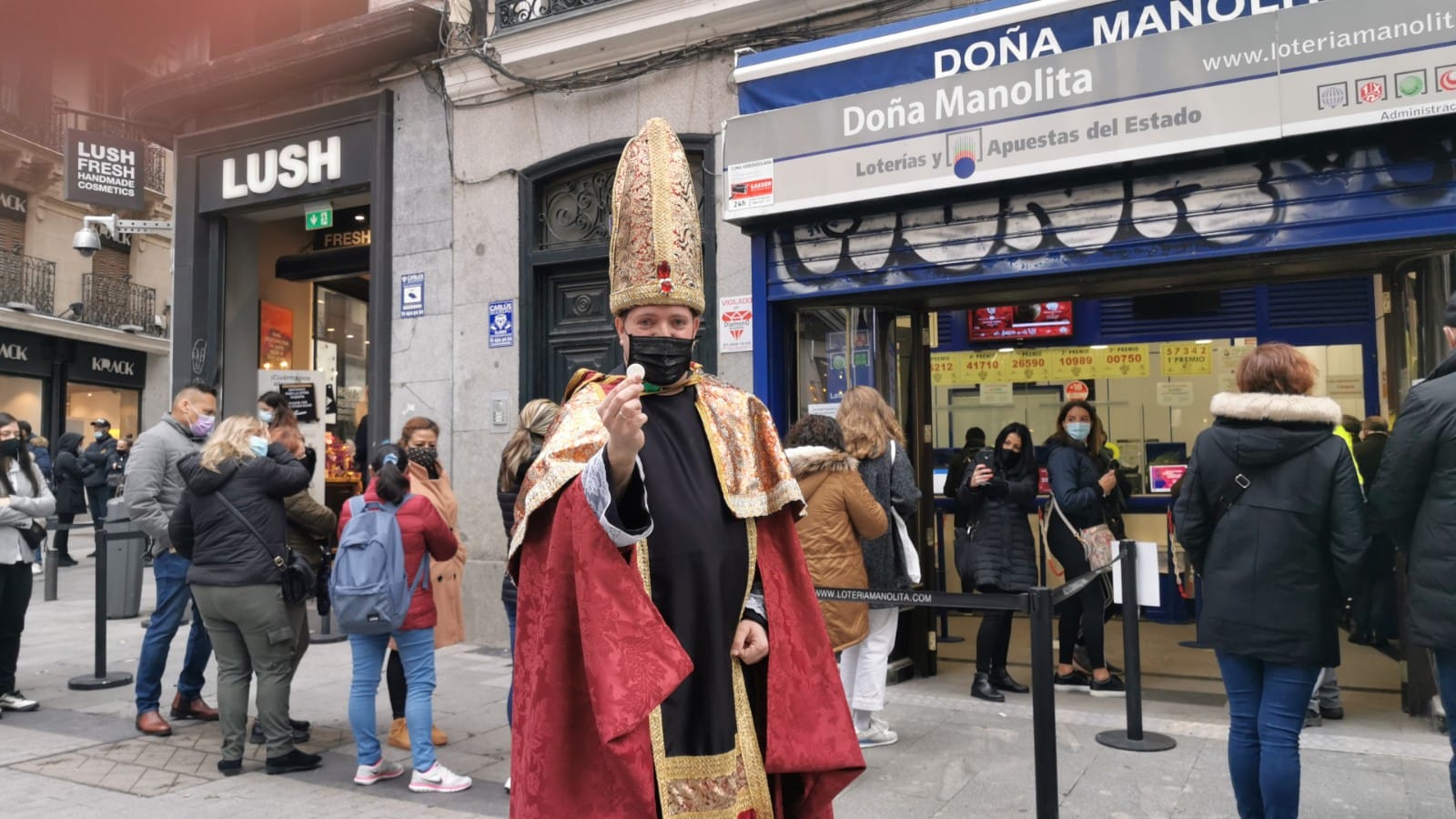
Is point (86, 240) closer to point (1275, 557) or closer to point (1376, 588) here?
point (1275, 557)

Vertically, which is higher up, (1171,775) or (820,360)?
(820,360)

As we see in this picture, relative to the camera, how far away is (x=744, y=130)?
7.30 metres

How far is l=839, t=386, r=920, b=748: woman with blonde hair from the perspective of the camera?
17.9 ft

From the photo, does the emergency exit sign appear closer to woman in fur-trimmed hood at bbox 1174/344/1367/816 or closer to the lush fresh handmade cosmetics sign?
the lush fresh handmade cosmetics sign

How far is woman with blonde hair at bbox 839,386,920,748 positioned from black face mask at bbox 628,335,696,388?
3194mm

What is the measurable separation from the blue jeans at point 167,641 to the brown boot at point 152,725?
0.13ft

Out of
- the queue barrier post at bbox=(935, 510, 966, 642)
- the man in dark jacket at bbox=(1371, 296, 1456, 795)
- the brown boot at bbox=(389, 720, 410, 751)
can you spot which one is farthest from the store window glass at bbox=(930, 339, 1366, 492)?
the brown boot at bbox=(389, 720, 410, 751)

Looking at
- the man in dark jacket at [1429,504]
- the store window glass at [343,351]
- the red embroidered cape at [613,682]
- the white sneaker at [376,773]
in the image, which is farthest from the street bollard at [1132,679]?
the store window glass at [343,351]

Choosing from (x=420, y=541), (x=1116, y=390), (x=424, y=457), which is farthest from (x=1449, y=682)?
(x=1116, y=390)

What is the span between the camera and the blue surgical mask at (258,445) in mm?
5312

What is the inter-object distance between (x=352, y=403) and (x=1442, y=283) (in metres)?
13.0

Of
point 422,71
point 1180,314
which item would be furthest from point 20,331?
point 1180,314

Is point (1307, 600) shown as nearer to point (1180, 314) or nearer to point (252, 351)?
point (1180, 314)

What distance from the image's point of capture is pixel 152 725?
19.6 feet
